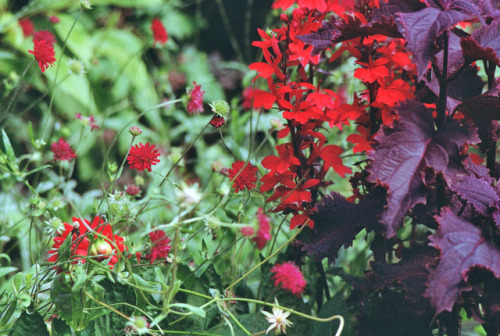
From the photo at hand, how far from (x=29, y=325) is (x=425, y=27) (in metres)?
0.76

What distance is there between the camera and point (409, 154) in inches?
30.6

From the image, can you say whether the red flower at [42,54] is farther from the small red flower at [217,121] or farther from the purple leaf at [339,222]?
the purple leaf at [339,222]

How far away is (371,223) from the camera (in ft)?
2.79

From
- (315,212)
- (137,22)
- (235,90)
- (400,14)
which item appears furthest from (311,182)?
(137,22)

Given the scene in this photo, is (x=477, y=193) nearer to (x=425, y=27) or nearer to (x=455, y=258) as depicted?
(x=455, y=258)

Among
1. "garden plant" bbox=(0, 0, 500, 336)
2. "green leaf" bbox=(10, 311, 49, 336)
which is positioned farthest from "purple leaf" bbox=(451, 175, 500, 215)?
"green leaf" bbox=(10, 311, 49, 336)

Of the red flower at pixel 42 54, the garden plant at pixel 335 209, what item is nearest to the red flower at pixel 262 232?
the garden plant at pixel 335 209

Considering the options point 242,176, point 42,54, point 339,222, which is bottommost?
point 339,222

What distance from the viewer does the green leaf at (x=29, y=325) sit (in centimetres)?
83

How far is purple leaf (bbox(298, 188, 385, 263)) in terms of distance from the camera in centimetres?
85

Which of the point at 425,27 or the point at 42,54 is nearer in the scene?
the point at 425,27

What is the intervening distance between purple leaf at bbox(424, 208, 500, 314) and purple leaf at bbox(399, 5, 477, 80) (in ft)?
0.76

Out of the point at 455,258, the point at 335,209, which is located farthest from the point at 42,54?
the point at 455,258

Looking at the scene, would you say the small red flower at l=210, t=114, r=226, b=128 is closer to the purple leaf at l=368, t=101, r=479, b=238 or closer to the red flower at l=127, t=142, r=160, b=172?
the red flower at l=127, t=142, r=160, b=172
